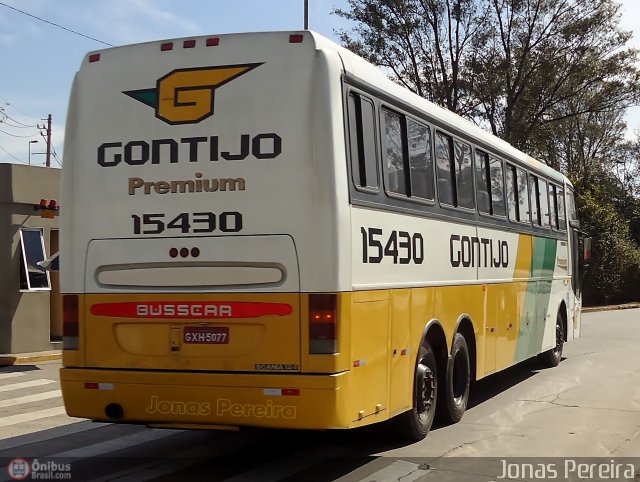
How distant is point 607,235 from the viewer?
38.5 metres

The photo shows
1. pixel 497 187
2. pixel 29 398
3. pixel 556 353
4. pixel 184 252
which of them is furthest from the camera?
pixel 556 353

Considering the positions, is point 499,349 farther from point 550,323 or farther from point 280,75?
point 280,75

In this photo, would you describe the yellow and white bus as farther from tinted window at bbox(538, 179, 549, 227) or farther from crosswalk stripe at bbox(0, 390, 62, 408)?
tinted window at bbox(538, 179, 549, 227)

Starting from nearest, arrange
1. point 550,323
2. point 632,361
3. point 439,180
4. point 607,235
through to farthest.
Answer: point 439,180 → point 550,323 → point 632,361 → point 607,235

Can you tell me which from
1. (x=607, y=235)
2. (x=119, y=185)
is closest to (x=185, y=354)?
(x=119, y=185)

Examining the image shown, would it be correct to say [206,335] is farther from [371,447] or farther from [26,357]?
[26,357]

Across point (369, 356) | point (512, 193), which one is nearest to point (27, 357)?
point (512, 193)

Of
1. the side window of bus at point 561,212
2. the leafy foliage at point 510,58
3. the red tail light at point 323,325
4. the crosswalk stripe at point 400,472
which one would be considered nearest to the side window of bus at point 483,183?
the crosswalk stripe at point 400,472

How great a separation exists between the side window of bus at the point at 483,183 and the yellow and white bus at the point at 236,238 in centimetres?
259

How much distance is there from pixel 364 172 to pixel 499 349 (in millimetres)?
4782

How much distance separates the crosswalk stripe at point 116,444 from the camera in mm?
7719

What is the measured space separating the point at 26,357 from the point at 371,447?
9328 millimetres

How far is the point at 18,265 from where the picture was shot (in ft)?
51.3

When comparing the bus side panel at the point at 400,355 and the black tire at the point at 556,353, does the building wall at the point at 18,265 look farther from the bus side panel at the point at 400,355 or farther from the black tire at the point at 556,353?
the bus side panel at the point at 400,355
